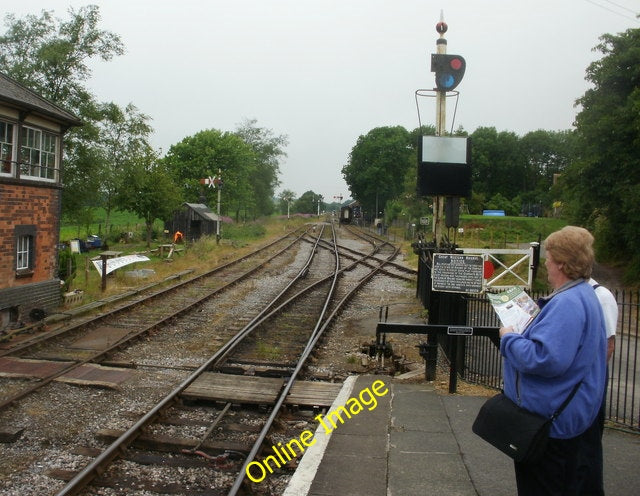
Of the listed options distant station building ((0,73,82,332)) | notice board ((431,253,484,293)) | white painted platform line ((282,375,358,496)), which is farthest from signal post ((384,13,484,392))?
distant station building ((0,73,82,332))

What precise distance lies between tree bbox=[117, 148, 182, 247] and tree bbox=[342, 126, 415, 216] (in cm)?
4414

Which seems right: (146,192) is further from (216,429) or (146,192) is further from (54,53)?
(216,429)

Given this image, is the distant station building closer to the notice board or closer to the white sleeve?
the notice board

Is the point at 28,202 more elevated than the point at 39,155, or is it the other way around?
the point at 39,155

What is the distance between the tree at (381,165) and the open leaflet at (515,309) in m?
70.6

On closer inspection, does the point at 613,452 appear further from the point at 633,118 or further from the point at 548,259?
the point at 633,118

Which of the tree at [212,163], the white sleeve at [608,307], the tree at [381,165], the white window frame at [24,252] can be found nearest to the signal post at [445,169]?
the white sleeve at [608,307]

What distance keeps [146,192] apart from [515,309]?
3027cm

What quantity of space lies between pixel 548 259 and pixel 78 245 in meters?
29.5

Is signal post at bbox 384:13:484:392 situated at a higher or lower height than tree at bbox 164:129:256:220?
lower

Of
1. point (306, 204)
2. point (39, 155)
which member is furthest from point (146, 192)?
point (306, 204)

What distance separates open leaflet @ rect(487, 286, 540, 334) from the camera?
297 cm

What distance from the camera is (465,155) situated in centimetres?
877

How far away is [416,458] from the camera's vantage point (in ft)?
15.2
